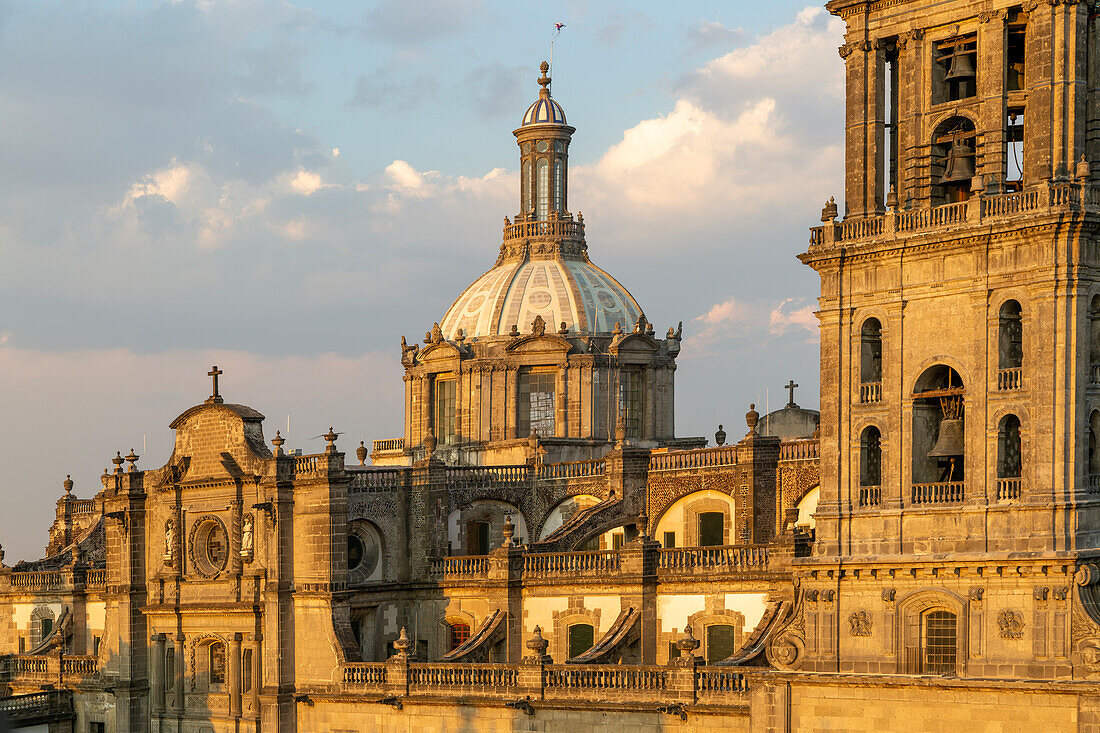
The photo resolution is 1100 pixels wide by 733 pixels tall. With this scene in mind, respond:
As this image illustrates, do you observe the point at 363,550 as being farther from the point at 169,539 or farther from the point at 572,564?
the point at 169,539

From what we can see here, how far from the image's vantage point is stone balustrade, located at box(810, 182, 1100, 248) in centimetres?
4244

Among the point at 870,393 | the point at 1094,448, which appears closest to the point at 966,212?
the point at 870,393

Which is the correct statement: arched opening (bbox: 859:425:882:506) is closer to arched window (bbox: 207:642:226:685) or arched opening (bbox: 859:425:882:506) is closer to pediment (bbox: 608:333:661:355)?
arched window (bbox: 207:642:226:685)

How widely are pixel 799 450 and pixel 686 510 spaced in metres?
4.85

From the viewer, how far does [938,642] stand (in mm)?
43938

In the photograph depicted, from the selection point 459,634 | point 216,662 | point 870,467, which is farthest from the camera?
point 216,662

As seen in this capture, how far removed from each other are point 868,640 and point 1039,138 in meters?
12.5

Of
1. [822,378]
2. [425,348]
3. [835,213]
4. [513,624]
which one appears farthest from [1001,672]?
[425,348]

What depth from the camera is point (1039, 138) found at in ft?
142

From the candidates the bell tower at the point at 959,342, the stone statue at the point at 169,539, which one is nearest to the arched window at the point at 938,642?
the bell tower at the point at 959,342

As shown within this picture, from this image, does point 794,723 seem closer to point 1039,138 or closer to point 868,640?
point 868,640

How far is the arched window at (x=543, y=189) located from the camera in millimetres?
80500

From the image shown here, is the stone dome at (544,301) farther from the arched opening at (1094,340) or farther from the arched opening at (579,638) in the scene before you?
the arched opening at (1094,340)

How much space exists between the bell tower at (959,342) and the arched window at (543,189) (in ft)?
113
